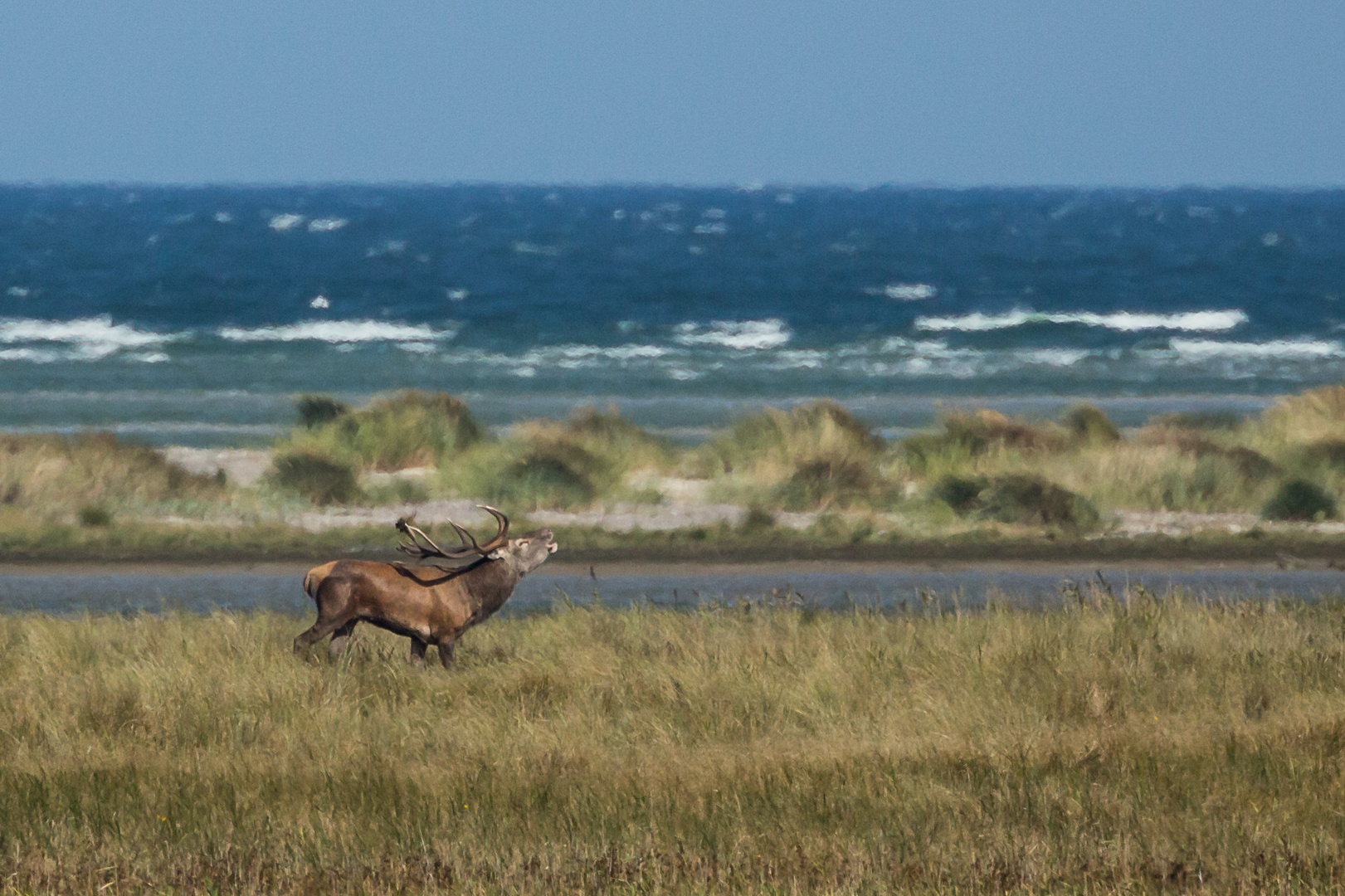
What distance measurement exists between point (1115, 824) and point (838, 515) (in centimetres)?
1196

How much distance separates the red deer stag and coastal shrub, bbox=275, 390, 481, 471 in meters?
13.0

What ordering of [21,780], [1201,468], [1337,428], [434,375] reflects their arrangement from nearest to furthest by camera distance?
[21,780] < [1201,468] < [1337,428] < [434,375]

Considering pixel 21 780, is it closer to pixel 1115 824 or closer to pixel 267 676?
pixel 267 676

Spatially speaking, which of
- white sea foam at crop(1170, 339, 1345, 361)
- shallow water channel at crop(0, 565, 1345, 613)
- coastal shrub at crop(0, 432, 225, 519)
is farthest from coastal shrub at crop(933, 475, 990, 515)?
white sea foam at crop(1170, 339, 1345, 361)

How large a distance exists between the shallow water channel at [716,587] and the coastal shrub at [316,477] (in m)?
4.10

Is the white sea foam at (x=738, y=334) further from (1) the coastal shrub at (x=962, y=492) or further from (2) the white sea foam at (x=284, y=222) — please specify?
(2) the white sea foam at (x=284, y=222)

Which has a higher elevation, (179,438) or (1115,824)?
(1115,824)

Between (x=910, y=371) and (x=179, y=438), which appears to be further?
(x=910, y=371)

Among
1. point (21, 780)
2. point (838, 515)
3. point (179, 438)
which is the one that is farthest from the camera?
point (179, 438)

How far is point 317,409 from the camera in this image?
26422 millimetres

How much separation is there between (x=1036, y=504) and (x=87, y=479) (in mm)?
10574

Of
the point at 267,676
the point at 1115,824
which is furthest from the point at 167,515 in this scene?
the point at 1115,824

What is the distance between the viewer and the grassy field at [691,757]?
6621mm

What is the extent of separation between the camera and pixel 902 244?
8988 centimetres
